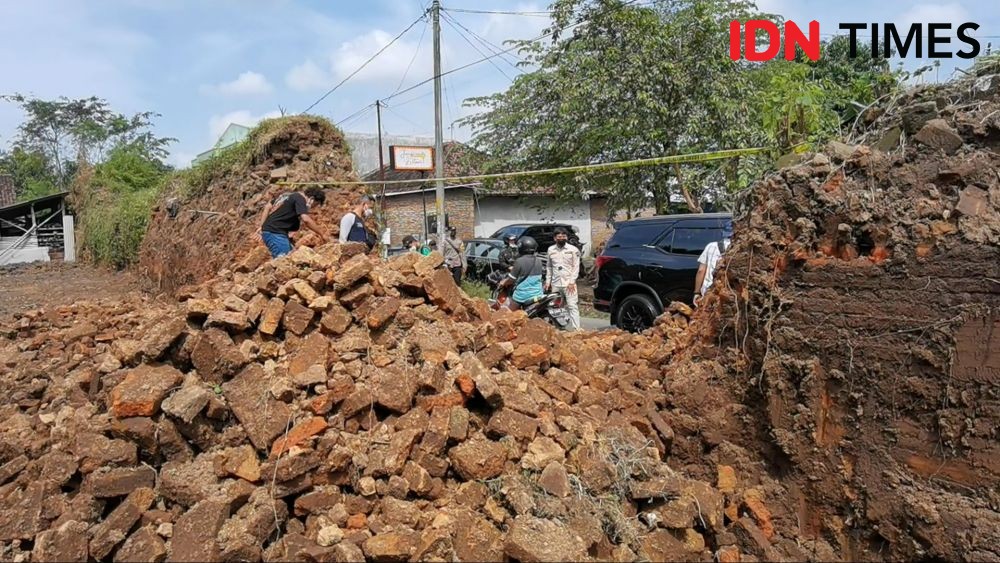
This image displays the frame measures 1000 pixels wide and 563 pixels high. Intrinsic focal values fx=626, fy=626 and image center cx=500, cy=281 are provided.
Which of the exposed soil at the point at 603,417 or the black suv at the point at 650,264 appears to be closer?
the exposed soil at the point at 603,417

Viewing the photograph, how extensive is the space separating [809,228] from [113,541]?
4139 mm

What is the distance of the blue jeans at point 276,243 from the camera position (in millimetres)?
7414

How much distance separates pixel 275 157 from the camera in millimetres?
10883

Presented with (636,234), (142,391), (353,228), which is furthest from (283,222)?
(636,234)

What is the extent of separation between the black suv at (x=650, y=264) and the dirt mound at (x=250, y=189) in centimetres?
417

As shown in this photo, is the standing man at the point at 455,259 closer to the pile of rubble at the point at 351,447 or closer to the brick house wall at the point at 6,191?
the pile of rubble at the point at 351,447

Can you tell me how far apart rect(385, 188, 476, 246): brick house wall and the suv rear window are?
15.1 m

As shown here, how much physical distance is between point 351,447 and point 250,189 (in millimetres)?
8516

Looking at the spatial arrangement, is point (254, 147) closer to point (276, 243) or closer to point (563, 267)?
point (276, 243)

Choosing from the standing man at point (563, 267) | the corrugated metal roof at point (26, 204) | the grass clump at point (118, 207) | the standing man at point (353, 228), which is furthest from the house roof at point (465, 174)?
the corrugated metal roof at point (26, 204)

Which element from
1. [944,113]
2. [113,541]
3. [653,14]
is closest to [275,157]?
[653,14]

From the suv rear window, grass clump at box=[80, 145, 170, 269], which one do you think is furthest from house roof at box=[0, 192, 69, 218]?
the suv rear window

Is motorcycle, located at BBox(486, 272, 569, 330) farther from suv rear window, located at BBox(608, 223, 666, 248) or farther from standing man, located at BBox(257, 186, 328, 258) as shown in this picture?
standing man, located at BBox(257, 186, 328, 258)

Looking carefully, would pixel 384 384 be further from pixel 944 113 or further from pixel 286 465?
pixel 944 113
